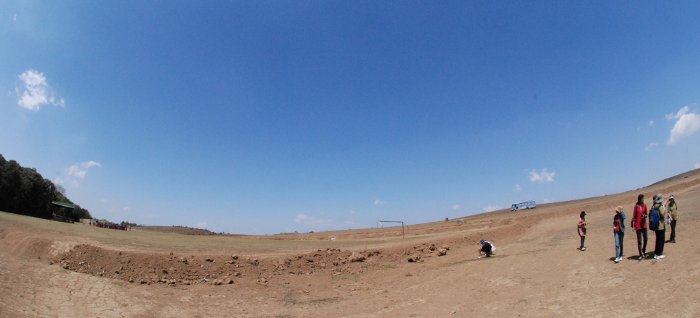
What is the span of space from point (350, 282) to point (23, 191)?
168ft

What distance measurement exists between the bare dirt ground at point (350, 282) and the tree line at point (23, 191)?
33.3 m

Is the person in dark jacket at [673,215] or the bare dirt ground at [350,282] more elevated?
the person in dark jacket at [673,215]

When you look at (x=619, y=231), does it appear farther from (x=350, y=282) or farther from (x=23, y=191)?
(x=23, y=191)

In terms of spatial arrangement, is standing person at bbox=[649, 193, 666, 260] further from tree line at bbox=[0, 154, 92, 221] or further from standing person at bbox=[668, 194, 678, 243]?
tree line at bbox=[0, 154, 92, 221]

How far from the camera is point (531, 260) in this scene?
16.6 metres

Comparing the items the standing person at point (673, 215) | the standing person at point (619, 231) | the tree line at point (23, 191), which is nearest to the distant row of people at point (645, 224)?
the standing person at point (619, 231)

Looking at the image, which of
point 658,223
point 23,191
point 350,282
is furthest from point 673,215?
point 23,191

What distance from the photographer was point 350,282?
17.9 meters

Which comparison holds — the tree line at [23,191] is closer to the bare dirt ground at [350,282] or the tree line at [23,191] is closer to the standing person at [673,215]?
the bare dirt ground at [350,282]

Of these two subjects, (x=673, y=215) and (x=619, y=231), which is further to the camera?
→ (x=673, y=215)

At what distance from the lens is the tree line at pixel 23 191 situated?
47.3m

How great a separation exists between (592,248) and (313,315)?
12319 mm

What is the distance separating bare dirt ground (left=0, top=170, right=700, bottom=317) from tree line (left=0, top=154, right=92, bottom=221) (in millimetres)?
33296

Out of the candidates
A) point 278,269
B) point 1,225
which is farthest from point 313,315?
point 1,225
